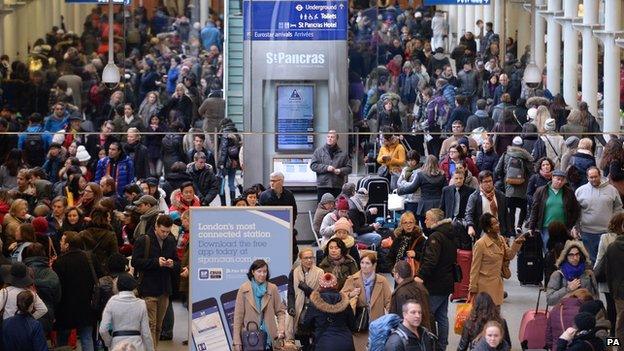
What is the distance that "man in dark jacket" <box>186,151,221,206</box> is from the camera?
3062cm

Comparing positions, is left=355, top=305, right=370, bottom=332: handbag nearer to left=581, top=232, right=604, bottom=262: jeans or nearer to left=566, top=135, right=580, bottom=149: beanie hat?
left=581, top=232, right=604, bottom=262: jeans

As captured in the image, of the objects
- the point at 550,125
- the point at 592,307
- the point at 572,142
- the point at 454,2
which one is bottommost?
the point at 592,307

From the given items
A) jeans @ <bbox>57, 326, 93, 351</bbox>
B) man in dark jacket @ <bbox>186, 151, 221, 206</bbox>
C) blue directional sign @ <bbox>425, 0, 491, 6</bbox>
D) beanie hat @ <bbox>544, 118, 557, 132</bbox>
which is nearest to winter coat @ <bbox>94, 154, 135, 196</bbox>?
man in dark jacket @ <bbox>186, 151, 221, 206</bbox>

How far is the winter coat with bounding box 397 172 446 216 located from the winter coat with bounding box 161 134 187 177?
13.6 ft

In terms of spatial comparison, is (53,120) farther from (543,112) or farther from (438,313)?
(438,313)

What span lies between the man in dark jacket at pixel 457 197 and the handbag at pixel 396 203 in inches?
80.5

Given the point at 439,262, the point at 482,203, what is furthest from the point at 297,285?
the point at 482,203

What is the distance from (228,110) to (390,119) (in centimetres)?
239

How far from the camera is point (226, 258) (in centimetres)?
2312

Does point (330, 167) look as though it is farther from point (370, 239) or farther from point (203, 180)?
point (370, 239)

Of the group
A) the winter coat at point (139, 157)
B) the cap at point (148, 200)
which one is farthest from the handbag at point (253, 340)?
the winter coat at point (139, 157)

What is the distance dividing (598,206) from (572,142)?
15.7 ft

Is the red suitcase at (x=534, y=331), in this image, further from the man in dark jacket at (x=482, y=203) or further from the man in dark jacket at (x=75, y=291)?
the man in dark jacket at (x=75, y=291)

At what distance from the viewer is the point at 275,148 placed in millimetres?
32875
